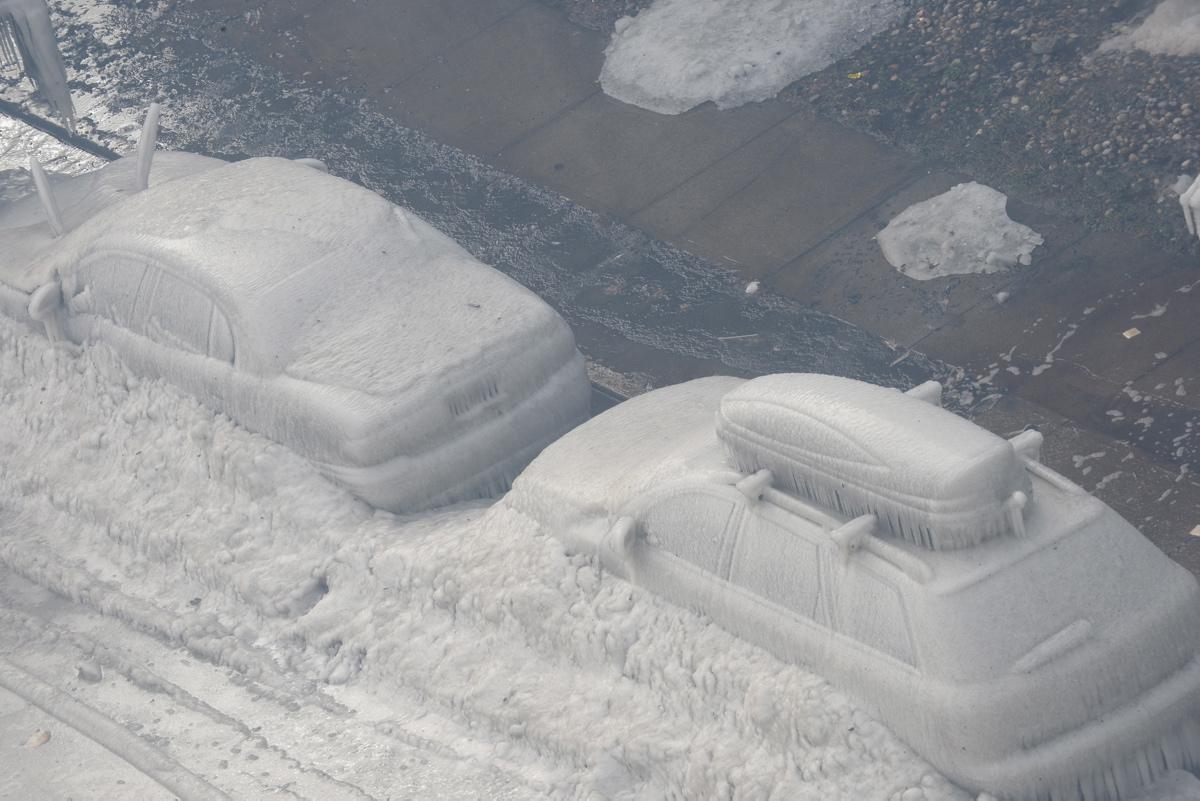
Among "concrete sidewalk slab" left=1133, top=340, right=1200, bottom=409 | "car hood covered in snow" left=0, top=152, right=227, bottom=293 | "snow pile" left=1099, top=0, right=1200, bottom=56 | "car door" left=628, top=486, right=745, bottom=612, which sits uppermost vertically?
"car door" left=628, top=486, right=745, bottom=612

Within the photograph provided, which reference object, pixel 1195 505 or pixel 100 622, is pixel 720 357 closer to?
pixel 1195 505

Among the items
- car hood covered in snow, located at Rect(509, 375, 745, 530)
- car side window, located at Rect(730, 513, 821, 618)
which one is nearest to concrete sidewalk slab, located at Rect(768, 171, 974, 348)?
car hood covered in snow, located at Rect(509, 375, 745, 530)

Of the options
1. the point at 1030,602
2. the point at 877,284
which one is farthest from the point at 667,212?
the point at 1030,602

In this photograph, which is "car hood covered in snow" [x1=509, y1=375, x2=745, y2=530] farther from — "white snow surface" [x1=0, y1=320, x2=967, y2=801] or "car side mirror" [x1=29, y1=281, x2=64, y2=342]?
"car side mirror" [x1=29, y1=281, x2=64, y2=342]

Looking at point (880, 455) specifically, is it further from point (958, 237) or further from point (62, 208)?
point (62, 208)

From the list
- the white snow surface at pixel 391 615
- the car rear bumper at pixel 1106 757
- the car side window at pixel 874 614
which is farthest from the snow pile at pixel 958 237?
the car rear bumper at pixel 1106 757
